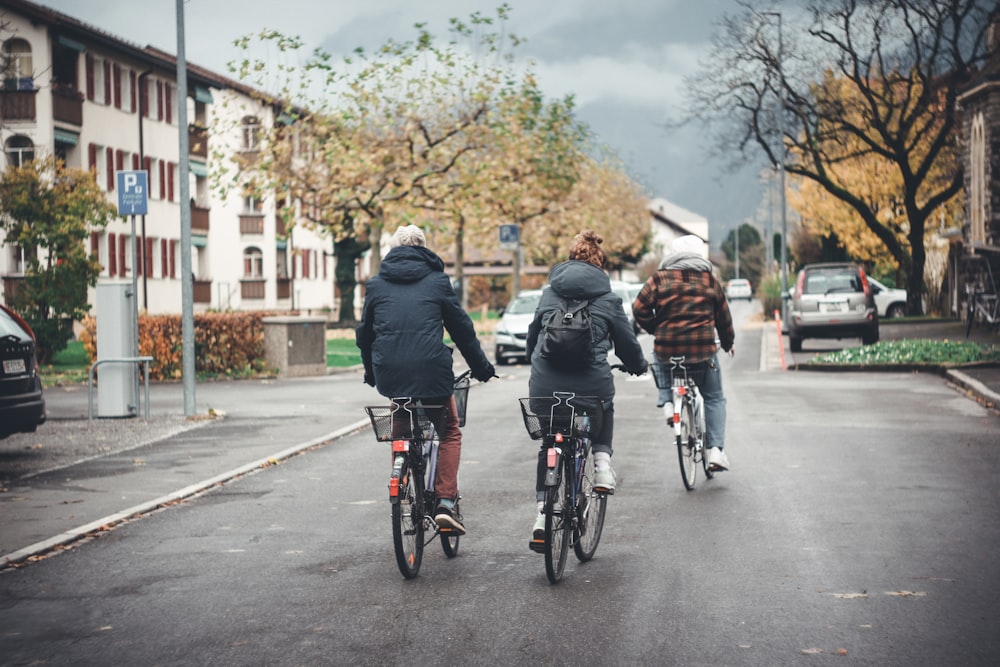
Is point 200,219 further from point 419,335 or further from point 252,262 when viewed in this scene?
point 419,335

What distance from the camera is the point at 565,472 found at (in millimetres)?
7168

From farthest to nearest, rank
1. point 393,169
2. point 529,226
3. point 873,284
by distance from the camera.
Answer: point 529,226 < point 873,284 < point 393,169

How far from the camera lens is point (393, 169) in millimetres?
33344

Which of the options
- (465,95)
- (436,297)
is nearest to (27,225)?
(465,95)

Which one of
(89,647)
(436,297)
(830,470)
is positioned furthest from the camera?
(830,470)

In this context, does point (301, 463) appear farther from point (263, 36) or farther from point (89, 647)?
point (263, 36)

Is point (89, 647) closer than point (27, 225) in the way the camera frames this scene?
Yes

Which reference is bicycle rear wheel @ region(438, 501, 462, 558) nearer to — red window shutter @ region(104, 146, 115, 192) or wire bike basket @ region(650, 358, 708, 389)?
wire bike basket @ region(650, 358, 708, 389)

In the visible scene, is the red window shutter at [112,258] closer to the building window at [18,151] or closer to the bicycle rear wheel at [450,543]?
the building window at [18,151]

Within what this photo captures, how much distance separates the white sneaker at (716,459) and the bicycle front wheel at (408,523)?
386cm

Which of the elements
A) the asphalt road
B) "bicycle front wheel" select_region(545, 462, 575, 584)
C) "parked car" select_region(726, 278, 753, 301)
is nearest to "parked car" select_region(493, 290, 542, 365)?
the asphalt road

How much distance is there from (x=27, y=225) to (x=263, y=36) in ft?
33.6

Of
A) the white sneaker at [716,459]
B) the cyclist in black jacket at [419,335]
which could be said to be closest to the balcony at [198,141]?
the white sneaker at [716,459]

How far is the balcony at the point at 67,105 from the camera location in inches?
1705
